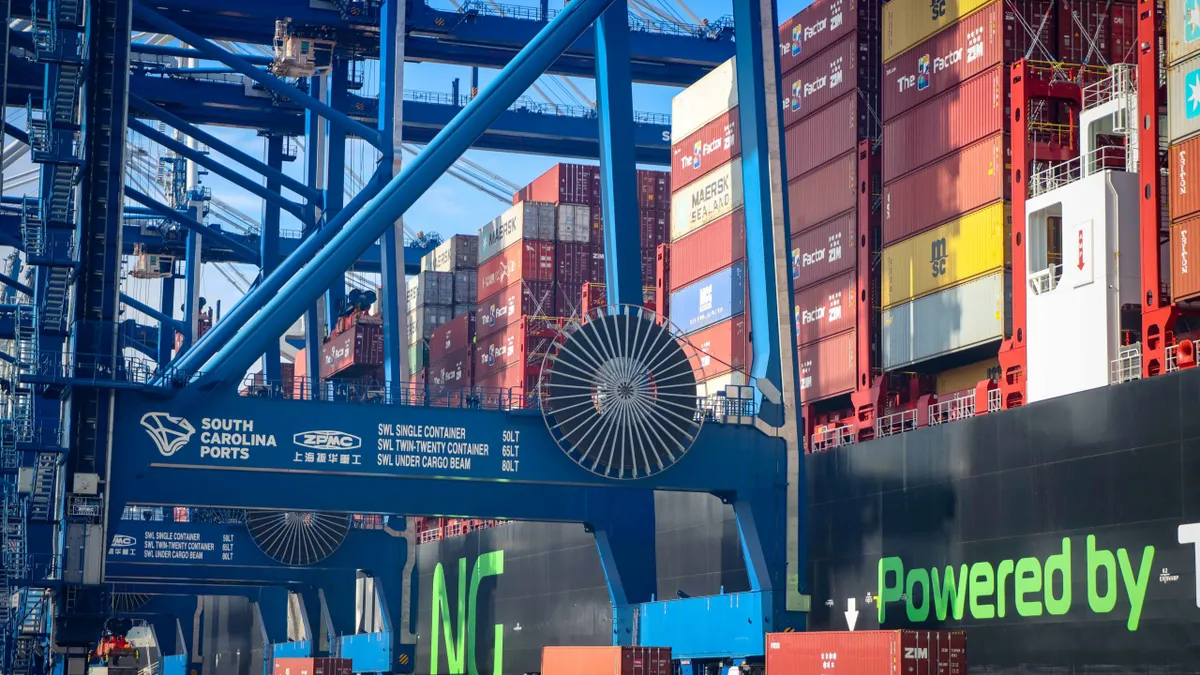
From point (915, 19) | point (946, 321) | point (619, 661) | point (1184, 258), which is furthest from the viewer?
point (915, 19)

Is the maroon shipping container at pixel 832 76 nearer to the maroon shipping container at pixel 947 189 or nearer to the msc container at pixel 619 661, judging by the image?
the maroon shipping container at pixel 947 189

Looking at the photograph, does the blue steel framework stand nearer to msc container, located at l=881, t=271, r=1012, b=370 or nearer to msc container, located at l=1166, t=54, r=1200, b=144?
msc container, located at l=881, t=271, r=1012, b=370

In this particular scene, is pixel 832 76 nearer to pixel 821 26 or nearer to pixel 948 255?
pixel 821 26

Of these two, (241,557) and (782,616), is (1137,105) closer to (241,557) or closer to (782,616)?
(782,616)

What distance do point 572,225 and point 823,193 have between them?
62.3 ft

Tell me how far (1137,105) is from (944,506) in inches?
321

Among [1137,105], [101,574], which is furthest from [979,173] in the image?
[101,574]

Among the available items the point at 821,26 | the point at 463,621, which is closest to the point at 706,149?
the point at 821,26

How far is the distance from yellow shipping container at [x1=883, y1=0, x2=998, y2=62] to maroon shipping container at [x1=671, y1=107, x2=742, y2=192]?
5588 mm

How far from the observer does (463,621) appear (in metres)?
58.4

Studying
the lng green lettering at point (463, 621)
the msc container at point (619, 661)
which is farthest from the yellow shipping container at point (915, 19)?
the lng green lettering at point (463, 621)

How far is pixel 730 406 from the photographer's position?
120 ft

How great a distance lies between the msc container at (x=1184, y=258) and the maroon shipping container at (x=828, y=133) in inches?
513

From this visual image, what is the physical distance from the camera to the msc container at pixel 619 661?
107 feet
